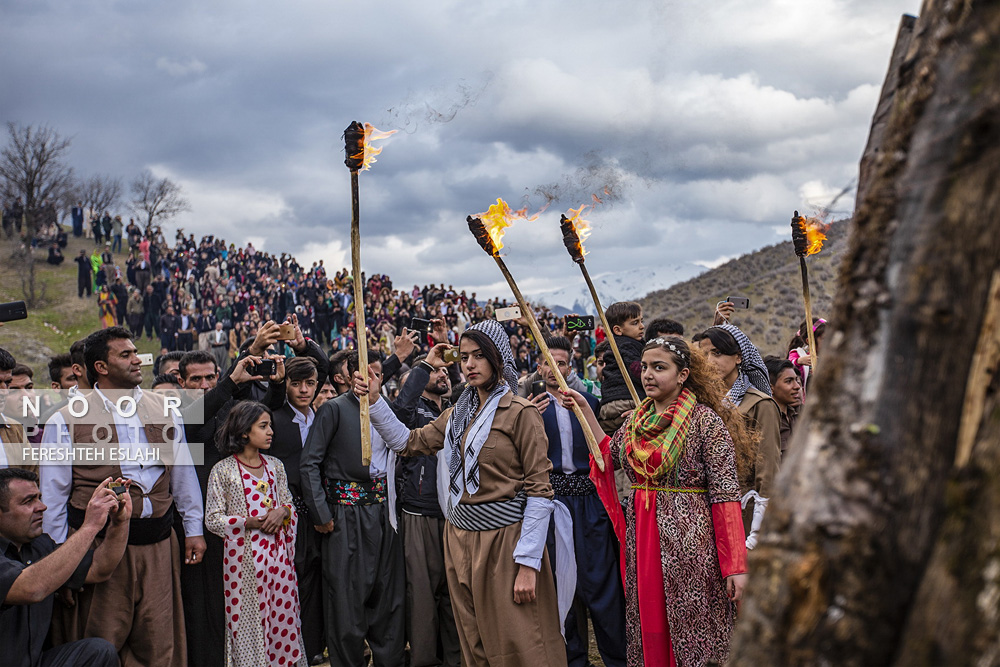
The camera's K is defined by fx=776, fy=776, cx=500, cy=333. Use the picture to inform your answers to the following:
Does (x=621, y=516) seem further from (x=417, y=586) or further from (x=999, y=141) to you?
(x=999, y=141)

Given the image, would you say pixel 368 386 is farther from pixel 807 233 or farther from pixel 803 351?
pixel 803 351

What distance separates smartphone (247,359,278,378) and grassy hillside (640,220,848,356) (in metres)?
22.4

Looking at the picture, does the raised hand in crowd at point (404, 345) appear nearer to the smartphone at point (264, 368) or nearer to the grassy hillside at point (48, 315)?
the smartphone at point (264, 368)

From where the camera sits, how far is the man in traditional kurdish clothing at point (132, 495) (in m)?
4.39

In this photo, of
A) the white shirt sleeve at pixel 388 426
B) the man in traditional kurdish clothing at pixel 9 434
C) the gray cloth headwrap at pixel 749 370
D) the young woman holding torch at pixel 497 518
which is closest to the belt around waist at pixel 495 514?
the young woman holding torch at pixel 497 518

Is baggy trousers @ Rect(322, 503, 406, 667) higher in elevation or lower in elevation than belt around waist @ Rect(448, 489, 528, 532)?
lower

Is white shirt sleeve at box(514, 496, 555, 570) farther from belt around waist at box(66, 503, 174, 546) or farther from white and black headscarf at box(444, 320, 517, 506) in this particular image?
belt around waist at box(66, 503, 174, 546)

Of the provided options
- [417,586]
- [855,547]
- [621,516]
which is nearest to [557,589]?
[621,516]

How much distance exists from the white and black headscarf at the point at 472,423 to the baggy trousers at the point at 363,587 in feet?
4.08

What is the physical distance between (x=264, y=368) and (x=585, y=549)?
2556 mm

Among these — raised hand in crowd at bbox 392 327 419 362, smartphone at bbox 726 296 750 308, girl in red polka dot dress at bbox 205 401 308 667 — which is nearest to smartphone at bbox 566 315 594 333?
smartphone at bbox 726 296 750 308

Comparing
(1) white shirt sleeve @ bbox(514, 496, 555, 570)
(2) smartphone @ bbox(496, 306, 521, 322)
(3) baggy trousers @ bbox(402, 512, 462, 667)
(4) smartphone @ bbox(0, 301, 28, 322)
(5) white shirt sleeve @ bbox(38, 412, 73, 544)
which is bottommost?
(3) baggy trousers @ bbox(402, 512, 462, 667)

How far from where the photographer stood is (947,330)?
3.76 ft

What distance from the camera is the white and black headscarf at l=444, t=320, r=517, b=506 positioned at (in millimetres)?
4316
